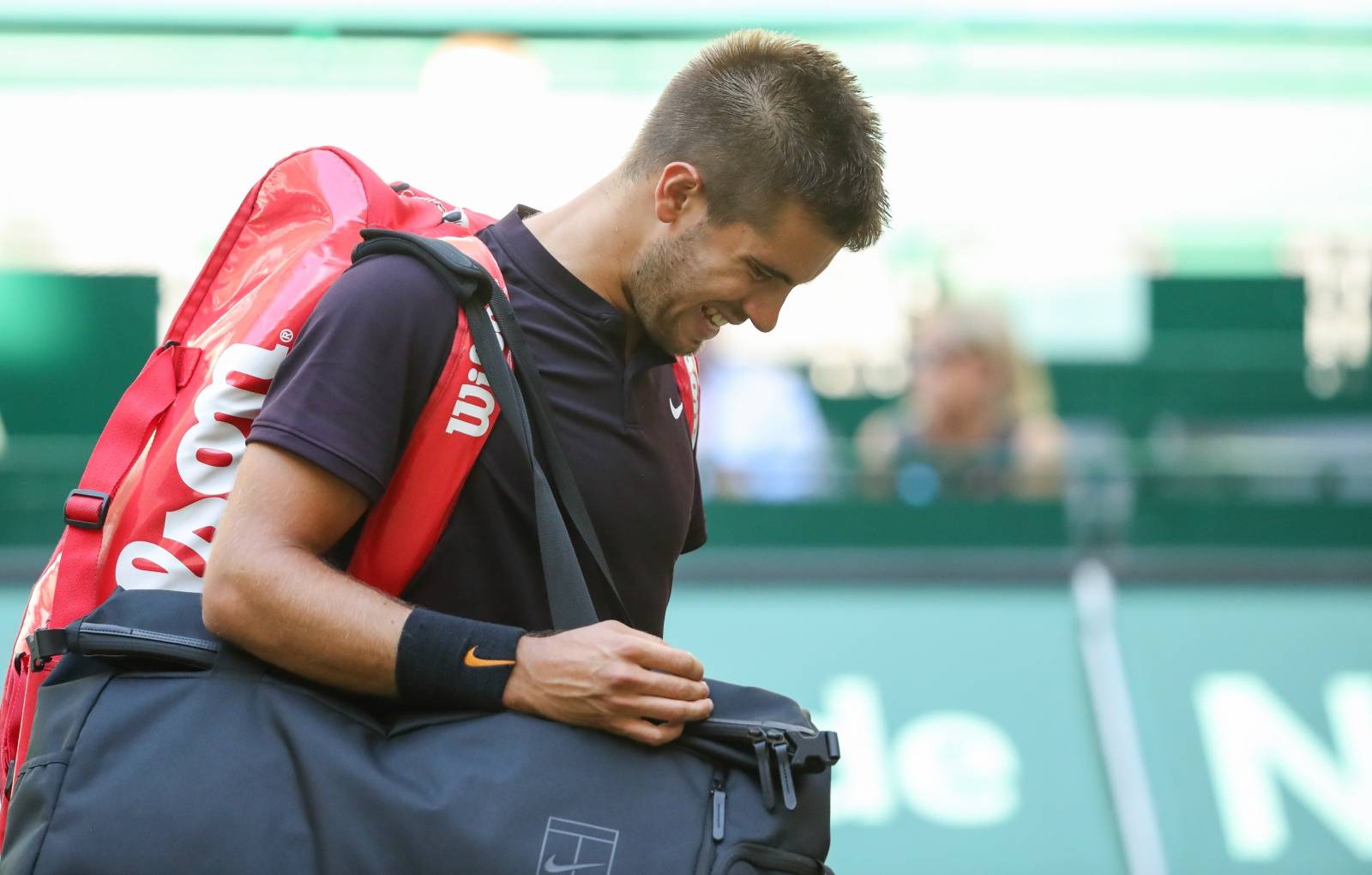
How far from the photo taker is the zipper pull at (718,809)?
5.41 ft

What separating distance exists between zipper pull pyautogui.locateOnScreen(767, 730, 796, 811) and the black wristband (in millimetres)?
312

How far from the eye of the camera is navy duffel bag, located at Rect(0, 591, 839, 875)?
1579 mm

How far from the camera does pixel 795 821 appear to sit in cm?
170

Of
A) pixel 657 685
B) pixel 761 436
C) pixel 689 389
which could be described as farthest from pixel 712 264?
pixel 761 436

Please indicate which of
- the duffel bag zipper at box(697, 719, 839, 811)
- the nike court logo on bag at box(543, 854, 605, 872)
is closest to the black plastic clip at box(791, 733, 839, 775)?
the duffel bag zipper at box(697, 719, 839, 811)

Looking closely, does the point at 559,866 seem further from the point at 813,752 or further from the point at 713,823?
the point at 813,752

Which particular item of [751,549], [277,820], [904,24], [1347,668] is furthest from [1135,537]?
[277,820]

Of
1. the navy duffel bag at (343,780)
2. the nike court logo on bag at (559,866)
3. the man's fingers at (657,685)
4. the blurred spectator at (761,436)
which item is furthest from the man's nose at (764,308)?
the blurred spectator at (761,436)

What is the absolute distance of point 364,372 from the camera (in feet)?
5.44

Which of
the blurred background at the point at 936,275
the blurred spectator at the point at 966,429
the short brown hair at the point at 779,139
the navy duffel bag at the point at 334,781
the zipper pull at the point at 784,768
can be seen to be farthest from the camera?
the blurred spectator at the point at 966,429

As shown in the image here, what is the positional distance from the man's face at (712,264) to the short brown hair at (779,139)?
0.02m

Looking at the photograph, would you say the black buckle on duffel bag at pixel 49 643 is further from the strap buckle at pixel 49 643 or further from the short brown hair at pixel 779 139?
the short brown hair at pixel 779 139

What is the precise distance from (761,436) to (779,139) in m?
3.13

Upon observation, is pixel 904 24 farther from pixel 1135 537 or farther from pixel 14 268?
pixel 14 268
